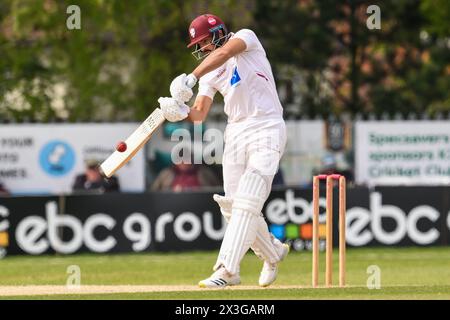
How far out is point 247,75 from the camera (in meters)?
10.4

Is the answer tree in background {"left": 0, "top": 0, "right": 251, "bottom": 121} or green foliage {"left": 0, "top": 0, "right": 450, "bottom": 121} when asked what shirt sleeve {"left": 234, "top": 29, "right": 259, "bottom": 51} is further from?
green foliage {"left": 0, "top": 0, "right": 450, "bottom": 121}

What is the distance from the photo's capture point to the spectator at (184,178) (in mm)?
20328

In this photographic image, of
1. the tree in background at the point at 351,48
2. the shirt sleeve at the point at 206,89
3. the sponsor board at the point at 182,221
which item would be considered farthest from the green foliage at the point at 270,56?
the shirt sleeve at the point at 206,89

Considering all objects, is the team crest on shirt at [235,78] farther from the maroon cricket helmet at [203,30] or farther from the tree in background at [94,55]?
the tree in background at [94,55]

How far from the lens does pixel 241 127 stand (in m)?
10.4

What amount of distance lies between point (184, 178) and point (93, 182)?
4.61 feet

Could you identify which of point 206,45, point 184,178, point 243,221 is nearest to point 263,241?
point 243,221

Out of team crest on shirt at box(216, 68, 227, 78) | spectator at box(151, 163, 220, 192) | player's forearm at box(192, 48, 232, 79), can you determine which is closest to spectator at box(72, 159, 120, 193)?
spectator at box(151, 163, 220, 192)

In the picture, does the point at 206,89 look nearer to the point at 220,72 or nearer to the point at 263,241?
the point at 220,72

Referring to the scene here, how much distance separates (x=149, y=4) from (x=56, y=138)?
5304mm

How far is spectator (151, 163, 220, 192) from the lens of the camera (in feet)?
66.7

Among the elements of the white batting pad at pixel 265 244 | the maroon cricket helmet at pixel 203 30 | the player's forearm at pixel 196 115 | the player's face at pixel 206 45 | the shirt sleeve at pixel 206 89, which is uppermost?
the maroon cricket helmet at pixel 203 30

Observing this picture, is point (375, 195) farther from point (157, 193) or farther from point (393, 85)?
point (393, 85)

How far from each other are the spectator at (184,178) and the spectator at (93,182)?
0.73 m
